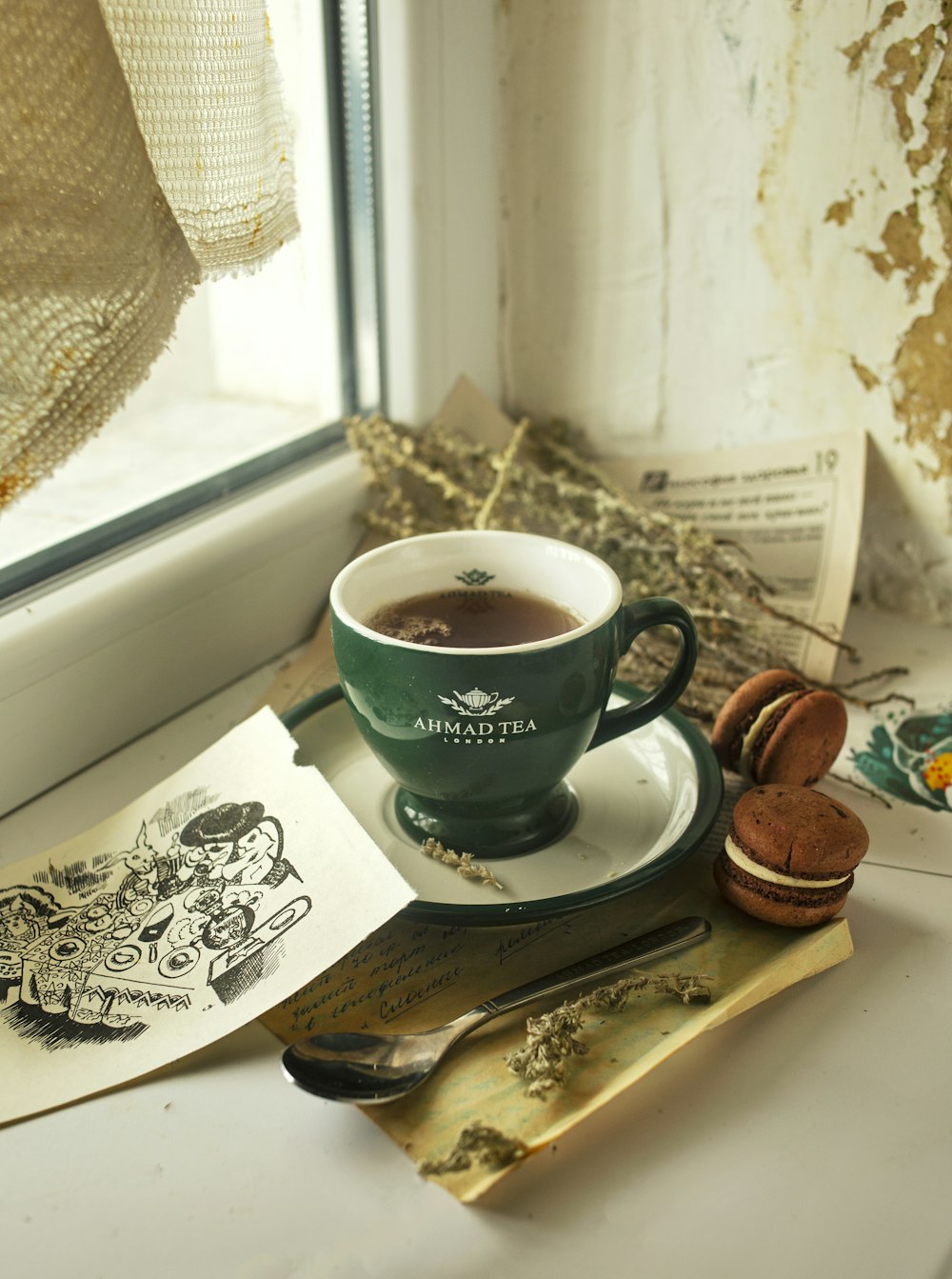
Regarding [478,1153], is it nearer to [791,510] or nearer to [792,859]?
[792,859]

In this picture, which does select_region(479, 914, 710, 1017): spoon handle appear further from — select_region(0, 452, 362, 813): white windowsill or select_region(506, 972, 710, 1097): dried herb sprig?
select_region(0, 452, 362, 813): white windowsill

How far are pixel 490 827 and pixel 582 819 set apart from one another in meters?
0.06

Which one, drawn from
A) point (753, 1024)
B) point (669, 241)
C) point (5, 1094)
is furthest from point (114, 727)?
point (669, 241)

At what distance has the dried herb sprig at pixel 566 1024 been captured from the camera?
0.47 meters

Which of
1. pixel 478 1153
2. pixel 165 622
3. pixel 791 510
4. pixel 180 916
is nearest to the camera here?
pixel 478 1153

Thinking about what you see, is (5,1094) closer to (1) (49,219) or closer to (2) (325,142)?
(1) (49,219)

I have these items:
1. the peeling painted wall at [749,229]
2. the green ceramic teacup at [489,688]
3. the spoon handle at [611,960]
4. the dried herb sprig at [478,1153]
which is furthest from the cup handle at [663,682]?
the peeling painted wall at [749,229]

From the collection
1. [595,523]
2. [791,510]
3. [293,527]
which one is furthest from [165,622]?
[791,510]

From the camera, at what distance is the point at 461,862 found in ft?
1.87

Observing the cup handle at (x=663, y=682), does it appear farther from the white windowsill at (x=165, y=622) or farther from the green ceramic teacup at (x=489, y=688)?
the white windowsill at (x=165, y=622)

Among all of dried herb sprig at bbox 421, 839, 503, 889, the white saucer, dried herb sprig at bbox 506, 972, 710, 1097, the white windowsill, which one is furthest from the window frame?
dried herb sprig at bbox 506, 972, 710, 1097

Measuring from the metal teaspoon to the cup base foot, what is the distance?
0.29 feet

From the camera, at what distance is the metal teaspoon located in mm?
Answer: 459

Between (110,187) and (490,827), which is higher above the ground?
(110,187)
